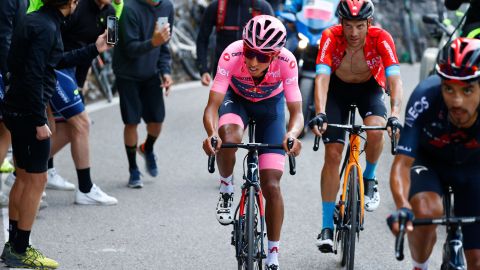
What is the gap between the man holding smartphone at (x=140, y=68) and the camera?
33.7 feet

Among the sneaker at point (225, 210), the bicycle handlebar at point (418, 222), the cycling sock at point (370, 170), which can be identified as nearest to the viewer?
the bicycle handlebar at point (418, 222)

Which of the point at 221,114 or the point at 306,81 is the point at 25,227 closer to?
the point at 221,114

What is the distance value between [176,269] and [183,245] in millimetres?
749

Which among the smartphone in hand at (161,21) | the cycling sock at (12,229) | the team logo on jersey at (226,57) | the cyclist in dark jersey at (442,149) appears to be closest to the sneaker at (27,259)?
the cycling sock at (12,229)

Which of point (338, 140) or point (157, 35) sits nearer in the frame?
point (338, 140)

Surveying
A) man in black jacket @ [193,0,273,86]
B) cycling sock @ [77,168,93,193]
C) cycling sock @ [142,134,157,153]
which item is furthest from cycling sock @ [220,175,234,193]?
man in black jacket @ [193,0,273,86]

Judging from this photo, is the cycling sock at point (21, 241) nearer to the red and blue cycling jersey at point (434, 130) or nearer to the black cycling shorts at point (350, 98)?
the black cycling shorts at point (350, 98)

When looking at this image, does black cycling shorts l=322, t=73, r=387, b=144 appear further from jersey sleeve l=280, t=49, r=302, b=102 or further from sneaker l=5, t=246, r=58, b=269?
sneaker l=5, t=246, r=58, b=269

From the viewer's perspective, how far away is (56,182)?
34.2 ft

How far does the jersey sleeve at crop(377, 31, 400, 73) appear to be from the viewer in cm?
764

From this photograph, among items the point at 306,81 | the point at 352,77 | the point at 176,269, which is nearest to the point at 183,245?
the point at 176,269

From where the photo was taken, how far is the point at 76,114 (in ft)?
30.9

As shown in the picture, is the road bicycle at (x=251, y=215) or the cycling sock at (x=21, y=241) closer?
the road bicycle at (x=251, y=215)

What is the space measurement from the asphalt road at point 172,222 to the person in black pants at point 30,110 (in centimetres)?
44
